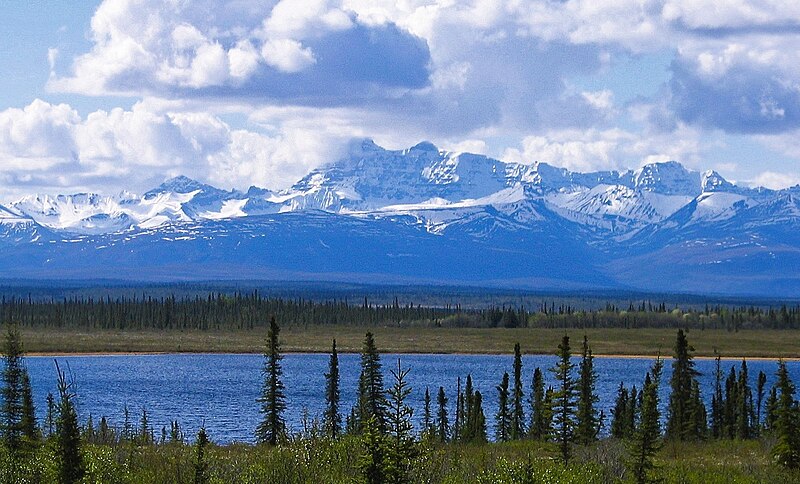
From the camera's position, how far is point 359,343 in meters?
178

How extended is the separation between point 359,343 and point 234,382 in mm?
64419

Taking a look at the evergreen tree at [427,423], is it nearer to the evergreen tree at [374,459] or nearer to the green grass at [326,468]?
the green grass at [326,468]

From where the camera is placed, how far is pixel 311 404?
298 feet

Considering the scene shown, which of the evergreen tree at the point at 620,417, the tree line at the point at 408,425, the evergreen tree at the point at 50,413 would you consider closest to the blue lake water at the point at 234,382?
the tree line at the point at 408,425

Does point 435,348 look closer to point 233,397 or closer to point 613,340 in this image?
point 613,340

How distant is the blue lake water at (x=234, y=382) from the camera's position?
80.5 meters

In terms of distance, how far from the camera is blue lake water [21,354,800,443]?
8050 cm

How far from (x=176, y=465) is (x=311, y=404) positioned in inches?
2414

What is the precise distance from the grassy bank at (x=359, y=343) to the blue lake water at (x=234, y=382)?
322 inches

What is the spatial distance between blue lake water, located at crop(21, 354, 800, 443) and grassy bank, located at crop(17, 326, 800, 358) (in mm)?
8174

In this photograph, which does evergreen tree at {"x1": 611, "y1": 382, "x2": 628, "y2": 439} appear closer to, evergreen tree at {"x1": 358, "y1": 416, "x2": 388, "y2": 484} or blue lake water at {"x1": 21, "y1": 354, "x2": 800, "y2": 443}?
blue lake water at {"x1": 21, "y1": 354, "x2": 800, "y2": 443}

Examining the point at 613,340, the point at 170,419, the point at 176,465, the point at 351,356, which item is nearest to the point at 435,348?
the point at 351,356

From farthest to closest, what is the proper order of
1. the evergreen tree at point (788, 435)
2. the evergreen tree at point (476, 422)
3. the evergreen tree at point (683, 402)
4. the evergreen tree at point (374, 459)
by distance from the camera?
the evergreen tree at point (683, 402) < the evergreen tree at point (476, 422) < the evergreen tree at point (788, 435) < the evergreen tree at point (374, 459)

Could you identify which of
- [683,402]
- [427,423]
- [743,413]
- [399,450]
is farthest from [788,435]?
[743,413]
